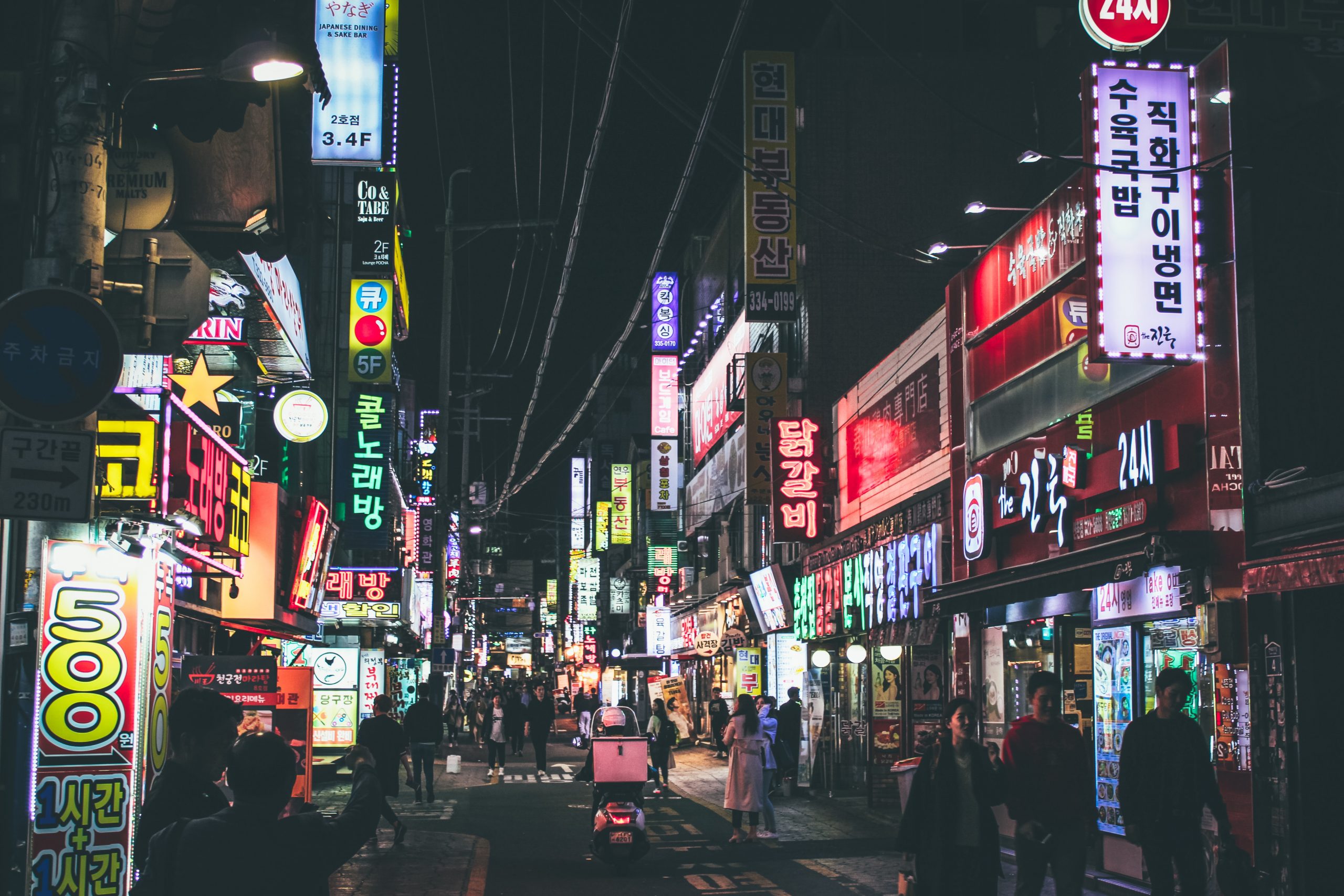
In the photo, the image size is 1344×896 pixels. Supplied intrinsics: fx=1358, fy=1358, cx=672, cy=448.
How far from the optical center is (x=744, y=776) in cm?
1730

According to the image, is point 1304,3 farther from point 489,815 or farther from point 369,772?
point 489,815

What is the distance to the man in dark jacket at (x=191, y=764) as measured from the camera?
211 inches

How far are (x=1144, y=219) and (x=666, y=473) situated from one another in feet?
114

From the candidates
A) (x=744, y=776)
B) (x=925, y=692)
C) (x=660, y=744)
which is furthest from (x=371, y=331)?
(x=744, y=776)

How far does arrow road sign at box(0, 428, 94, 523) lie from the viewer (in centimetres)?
661

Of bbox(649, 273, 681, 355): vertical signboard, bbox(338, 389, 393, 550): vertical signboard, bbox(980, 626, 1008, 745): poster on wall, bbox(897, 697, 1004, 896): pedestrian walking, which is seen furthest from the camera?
bbox(649, 273, 681, 355): vertical signboard

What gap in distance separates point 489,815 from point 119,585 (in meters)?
14.1

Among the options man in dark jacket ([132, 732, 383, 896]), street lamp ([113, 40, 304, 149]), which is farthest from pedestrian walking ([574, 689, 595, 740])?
man in dark jacket ([132, 732, 383, 896])

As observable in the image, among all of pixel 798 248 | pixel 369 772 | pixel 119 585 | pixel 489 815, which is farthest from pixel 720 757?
pixel 369 772

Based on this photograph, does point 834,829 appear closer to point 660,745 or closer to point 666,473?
point 660,745

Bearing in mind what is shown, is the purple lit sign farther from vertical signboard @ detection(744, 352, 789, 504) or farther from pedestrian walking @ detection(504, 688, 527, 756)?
vertical signboard @ detection(744, 352, 789, 504)

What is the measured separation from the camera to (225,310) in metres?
11.6

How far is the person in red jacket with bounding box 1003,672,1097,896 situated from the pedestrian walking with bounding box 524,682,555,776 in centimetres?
2207

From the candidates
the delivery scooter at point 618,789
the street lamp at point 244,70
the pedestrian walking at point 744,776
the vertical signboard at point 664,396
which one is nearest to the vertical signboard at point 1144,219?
the delivery scooter at point 618,789
